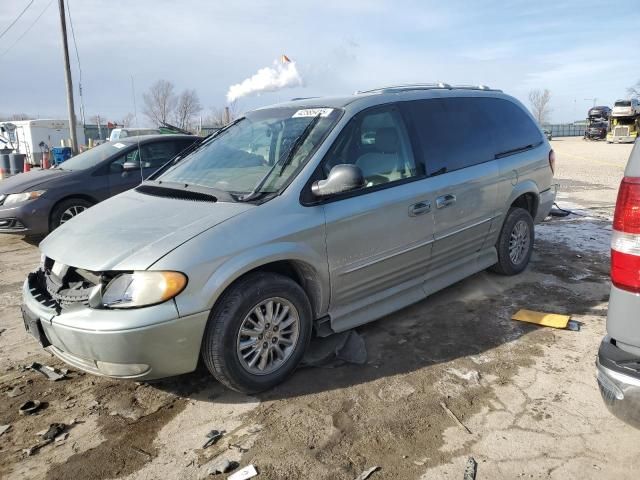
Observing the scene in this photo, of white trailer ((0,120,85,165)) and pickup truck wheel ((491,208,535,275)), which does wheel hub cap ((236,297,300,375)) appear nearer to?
pickup truck wheel ((491,208,535,275))

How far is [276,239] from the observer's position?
3.11 metres

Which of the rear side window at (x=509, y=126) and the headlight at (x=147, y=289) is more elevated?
the rear side window at (x=509, y=126)

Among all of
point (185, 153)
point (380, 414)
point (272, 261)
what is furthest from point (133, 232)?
point (380, 414)

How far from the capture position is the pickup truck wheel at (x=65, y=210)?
7.11 metres

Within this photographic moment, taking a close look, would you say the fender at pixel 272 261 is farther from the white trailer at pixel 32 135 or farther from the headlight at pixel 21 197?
the white trailer at pixel 32 135

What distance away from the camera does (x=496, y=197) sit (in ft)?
15.4

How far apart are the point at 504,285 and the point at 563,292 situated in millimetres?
533

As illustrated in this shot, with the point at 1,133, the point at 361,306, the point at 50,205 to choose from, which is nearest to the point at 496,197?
the point at 361,306

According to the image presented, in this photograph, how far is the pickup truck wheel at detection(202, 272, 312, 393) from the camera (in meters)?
2.96

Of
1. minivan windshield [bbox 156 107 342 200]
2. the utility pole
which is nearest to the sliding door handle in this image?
minivan windshield [bbox 156 107 342 200]

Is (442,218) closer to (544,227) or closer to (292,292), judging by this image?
(292,292)

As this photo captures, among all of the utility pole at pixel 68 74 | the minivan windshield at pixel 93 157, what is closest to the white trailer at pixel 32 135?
the utility pole at pixel 68 74

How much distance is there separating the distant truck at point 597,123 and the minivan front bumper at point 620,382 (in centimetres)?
4089

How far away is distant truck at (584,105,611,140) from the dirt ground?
127ft
